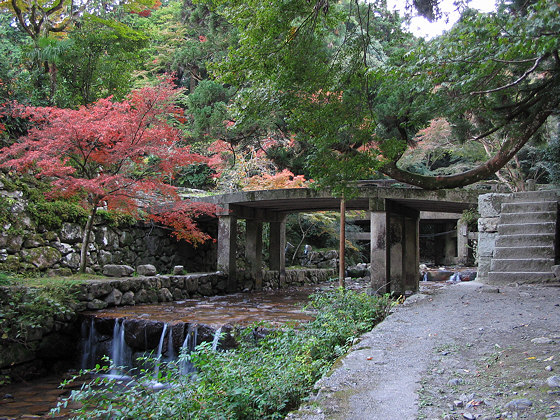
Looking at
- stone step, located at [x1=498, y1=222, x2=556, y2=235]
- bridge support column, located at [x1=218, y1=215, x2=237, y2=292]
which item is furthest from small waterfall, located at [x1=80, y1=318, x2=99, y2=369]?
stone step, located at [x1=498, y1=222, x2=556, y2=235]

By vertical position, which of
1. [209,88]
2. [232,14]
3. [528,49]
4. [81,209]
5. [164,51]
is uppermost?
[164,51]

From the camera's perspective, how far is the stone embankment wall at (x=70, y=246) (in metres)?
9.45

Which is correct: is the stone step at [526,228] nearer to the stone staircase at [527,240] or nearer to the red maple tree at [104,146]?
the stone staircase at [527,240]

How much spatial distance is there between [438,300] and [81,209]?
9.12 metres

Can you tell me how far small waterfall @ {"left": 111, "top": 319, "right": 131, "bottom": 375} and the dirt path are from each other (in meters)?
5.10

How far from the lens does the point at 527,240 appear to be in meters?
7.86

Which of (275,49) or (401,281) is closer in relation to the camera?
(275,49)

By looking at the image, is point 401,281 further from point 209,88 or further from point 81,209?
point 81,209

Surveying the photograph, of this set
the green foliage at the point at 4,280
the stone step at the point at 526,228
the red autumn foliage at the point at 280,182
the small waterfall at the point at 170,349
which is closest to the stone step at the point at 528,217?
the stone step at the point at 526,228

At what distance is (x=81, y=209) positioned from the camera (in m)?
11.3

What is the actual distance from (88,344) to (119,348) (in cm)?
71

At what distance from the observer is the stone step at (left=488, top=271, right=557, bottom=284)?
7329 mm

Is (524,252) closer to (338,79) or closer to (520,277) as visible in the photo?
(520,277)

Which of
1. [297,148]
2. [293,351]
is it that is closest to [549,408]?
[293,351]
